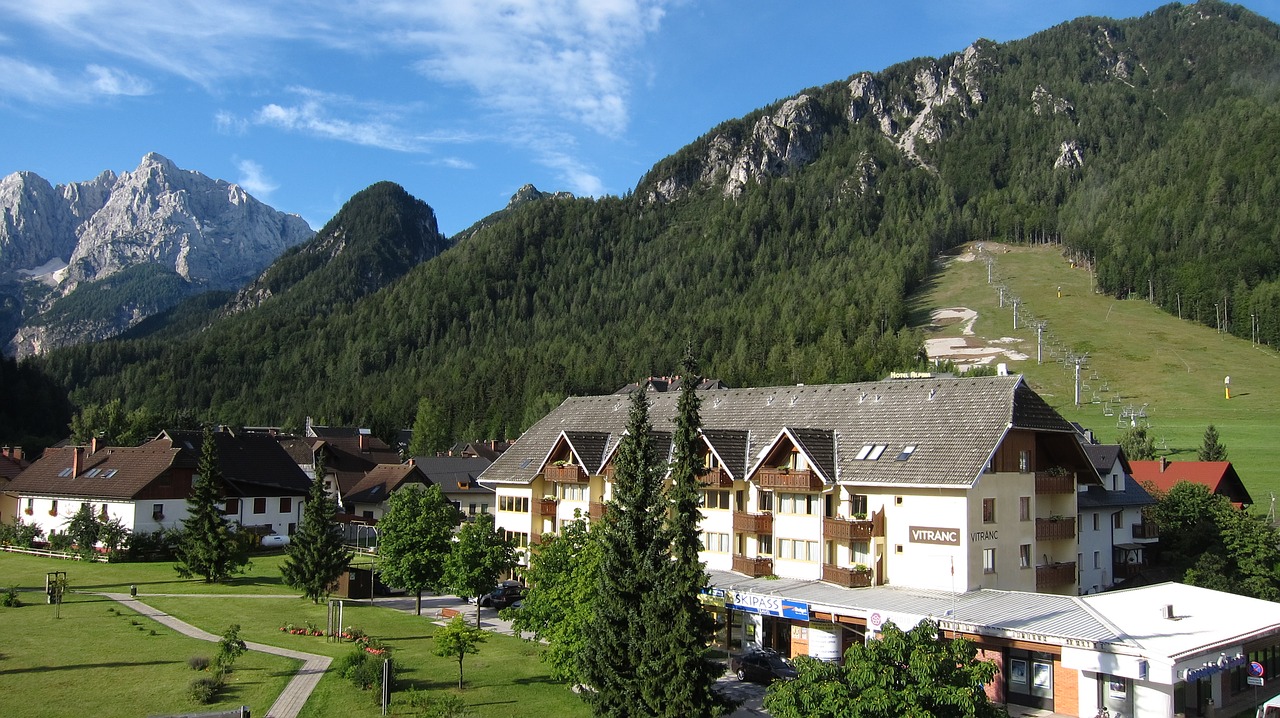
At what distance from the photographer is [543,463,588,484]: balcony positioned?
185 feet

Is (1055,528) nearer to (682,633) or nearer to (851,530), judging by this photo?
(851,530)

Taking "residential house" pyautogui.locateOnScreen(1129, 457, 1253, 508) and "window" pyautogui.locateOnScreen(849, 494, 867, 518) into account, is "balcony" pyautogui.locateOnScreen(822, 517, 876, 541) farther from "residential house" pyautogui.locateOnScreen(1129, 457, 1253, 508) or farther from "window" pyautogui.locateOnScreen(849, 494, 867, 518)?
"residential house" pyautogui.locateOnScreen(1129, 457, 1253, 508)

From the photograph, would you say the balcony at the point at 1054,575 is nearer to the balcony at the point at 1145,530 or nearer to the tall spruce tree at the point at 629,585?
the balcony at the point at 1145,530

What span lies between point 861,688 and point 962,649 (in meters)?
3.26

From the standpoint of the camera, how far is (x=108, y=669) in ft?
108

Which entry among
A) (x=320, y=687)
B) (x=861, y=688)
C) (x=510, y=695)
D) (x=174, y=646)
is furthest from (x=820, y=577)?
(x=174, y=646)

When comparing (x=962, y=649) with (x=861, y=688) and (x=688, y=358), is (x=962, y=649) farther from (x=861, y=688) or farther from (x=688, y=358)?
(x=688, y=358)

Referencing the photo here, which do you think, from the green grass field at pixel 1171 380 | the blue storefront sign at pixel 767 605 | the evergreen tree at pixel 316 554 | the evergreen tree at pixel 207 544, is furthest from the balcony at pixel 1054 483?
the green grass field at pixel 1171 380

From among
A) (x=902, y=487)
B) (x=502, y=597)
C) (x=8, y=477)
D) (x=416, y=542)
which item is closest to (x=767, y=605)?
(x=902, y=487)

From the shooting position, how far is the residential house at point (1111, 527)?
5381cm

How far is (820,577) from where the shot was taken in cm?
4441

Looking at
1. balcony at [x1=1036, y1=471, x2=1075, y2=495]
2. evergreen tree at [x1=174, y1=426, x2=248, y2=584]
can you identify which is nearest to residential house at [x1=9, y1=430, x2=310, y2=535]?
evergreen tree at [x1=174, y1=426, x2=248, y2=584]

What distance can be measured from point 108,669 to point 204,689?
18.7ft

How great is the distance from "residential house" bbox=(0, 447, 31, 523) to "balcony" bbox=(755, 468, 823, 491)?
220 ft
